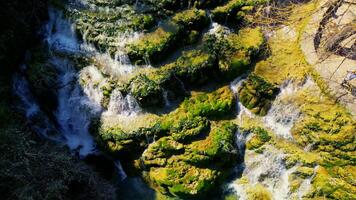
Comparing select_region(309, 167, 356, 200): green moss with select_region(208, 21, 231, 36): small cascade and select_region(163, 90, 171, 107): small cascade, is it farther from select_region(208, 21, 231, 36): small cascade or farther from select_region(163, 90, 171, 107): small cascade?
select_region(208, 21, 231, 36): small cascade

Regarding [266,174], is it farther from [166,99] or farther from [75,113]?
[75,113]

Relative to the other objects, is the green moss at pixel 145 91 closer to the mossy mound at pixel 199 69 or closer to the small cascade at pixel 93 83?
the mossy mound at pixel 199 69

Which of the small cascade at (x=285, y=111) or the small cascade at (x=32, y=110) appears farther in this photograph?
the small cascade at (x=32, y=110)

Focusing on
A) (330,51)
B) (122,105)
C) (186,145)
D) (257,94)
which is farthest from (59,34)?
(330,51)

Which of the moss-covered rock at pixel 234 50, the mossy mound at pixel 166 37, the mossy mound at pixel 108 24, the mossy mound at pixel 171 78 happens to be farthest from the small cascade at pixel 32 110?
the moss-covered rock at pixel 234 50

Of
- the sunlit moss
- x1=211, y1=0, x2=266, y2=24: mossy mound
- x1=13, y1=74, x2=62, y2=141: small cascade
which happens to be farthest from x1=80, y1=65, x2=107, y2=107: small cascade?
the sunlit moss

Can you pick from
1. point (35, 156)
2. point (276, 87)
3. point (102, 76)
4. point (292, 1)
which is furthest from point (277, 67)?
point (35, 156)
